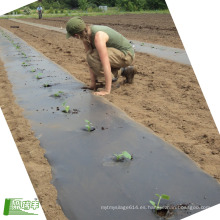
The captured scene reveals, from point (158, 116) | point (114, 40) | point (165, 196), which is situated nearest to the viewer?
point (165, 196)

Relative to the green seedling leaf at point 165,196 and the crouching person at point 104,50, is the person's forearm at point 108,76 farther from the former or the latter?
the green seedling leaf at point 165,196

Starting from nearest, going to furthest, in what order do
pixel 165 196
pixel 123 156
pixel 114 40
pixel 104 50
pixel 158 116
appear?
pixel 165 196, pixel 123 156, pixel 158 116, pixel 104 50, pixel 114 40

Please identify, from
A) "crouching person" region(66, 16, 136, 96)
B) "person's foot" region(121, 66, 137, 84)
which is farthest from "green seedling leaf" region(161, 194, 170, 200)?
"person's foot" region(121, 66, 137, 84)

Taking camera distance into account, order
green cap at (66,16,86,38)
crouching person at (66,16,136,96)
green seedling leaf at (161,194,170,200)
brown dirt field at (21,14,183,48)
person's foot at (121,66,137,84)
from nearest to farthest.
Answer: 1. green seedling leaf at (161,194,170,200)
2. green cap at (66,16,86,38)
3. crouching person at (66,16,136,96)
4. person's foot at (121,66,137,84)
5. brown dirt field at (21,14,183,48)

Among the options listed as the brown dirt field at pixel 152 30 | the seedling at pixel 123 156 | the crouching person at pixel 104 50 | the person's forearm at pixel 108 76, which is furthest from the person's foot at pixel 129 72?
the brown dirt field at pixel 152 30

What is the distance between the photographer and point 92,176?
209cm

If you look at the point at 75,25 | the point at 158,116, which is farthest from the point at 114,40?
the point at 158,116

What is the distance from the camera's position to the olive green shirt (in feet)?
11.9

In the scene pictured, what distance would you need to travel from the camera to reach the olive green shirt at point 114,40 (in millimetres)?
3618

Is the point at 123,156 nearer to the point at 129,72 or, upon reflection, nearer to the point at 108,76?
the point at 108,76

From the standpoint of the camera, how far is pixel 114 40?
3.94 m

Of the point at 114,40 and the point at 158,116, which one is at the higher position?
Answer: the point at 114,40

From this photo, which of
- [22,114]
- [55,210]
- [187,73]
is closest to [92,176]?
[55,210]

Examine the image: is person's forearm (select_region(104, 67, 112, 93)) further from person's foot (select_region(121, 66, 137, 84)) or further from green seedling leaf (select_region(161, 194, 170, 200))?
green seedling leaf (select_region(161, 194, 170, 200))
